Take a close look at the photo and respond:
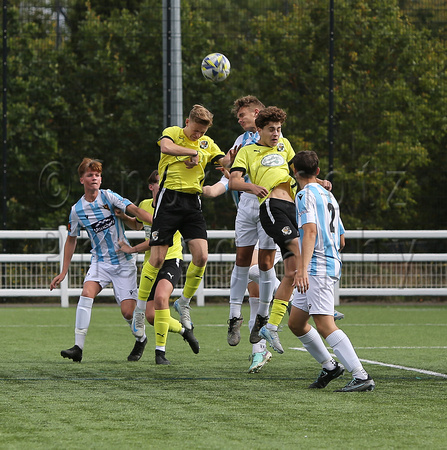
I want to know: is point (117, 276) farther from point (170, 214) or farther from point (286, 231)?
point (286, 231)

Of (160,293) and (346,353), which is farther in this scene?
(160,293)

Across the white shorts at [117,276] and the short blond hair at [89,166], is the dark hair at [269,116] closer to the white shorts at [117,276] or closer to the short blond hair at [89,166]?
the short blond hair at [89,166]

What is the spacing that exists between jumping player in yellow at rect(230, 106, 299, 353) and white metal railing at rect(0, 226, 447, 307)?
7.45 metres

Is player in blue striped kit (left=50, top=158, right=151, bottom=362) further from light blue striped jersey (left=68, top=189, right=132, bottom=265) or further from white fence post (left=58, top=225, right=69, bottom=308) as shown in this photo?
white fence post (left=58, top=225, right=69, bottom=308)

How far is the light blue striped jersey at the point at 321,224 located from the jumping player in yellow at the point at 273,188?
956 millimetres

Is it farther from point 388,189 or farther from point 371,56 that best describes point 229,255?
point 371,56

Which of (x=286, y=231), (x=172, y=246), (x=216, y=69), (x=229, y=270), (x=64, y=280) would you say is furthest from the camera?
(x=229, y=270)

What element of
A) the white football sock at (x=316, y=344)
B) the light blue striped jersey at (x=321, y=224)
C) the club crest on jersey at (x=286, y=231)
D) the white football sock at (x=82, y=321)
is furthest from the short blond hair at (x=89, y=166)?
the white football sock at (x=316, y=344)

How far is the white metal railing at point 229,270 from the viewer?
14625mm

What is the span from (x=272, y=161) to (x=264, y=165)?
8 cm

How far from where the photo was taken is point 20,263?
14820 millimetres

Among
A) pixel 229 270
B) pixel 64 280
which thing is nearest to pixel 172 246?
pixel 64 280

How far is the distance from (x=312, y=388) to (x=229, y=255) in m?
8.85

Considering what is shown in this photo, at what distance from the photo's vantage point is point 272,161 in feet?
23.5
